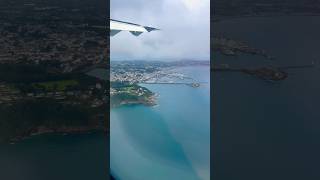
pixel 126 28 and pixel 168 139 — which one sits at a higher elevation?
pixel 126 28

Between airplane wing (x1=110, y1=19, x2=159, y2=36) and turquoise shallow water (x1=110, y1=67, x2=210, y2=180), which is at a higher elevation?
airplane wing (x1=110, y1=19, x2=159, y2=36)

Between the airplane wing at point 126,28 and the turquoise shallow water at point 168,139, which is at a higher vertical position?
the airplane wing at point 126,28
